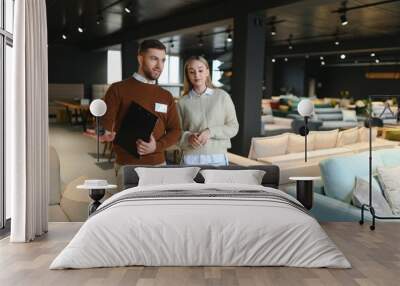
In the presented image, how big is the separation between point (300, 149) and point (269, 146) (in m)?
Answer: 0.39

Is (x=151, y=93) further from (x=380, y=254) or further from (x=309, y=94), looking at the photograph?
(x=309, y=94)

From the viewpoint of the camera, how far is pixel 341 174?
5648 mm

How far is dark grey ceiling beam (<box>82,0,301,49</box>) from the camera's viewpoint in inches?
244

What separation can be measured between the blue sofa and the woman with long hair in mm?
1070

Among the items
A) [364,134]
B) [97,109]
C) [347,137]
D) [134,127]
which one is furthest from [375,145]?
[97,109]

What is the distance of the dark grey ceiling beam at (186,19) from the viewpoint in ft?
20.4

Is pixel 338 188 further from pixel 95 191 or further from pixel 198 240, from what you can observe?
pixel 95 191

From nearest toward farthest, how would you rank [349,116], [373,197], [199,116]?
[373,197]
[199,116]
[349,116]

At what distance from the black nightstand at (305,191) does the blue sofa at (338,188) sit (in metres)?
0.21

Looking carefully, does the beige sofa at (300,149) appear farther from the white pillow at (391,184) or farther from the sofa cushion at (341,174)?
the white pillow at (391,184)

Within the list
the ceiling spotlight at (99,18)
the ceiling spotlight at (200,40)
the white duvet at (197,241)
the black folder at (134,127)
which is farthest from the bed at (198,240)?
the ceiling spotlight at (99,18)

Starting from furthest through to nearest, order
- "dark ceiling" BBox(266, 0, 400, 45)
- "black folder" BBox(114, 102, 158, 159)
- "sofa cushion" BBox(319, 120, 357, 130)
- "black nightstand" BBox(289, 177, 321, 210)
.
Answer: "dark ceiling" BBox(266, 0, 400, 45) → "sofa cushion" BBox(319, 120, 357, 130) → "black folder" BBox(114, 102, 158, 159) → "black nightstand" BBox(289, 177, 321, 210)

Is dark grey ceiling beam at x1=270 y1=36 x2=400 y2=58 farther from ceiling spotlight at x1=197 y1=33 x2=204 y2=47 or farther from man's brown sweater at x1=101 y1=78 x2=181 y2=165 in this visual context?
man's brown sweater at x1=101 y1=78 x2=181 y2=165

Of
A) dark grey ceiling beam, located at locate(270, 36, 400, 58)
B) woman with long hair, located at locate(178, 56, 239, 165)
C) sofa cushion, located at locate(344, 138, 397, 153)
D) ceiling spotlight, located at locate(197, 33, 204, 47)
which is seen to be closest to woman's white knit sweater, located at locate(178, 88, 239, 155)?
woman with long hair, located at locate(178, 56, 239, 165)
